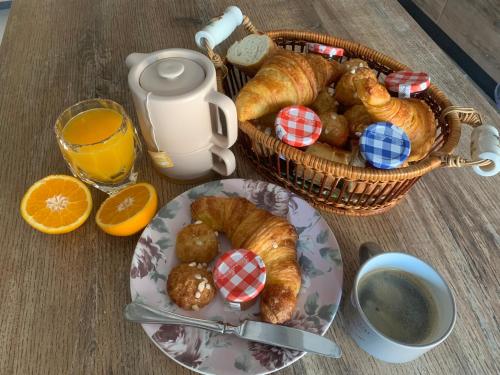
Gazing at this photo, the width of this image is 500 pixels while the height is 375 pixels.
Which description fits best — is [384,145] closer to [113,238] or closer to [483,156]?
[483,156]

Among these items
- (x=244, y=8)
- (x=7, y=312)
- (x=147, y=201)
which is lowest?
(x=7, y=312)

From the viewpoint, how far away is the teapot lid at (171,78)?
2.15ft

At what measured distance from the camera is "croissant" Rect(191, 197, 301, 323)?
60 centimetres

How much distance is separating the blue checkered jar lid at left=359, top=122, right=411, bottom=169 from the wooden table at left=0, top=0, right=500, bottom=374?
0.51 ft

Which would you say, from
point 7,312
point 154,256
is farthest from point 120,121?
point 7,312

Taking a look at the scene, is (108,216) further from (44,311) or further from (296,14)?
(296,14)

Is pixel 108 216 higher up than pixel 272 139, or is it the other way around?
pixel 272 139

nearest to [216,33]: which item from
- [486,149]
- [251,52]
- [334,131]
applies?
[251,52]

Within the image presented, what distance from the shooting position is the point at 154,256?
67cm

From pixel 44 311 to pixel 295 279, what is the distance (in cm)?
42

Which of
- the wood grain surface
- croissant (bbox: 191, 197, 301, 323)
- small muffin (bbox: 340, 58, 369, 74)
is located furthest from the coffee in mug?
the wood grain surface

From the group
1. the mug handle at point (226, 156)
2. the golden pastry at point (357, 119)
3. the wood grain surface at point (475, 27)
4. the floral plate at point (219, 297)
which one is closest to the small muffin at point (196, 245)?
the floral plate at point (219, 297)

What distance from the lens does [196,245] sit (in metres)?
0.66

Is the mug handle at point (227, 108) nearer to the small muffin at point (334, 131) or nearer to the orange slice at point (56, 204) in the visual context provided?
the small muffin at point (334, 131)
